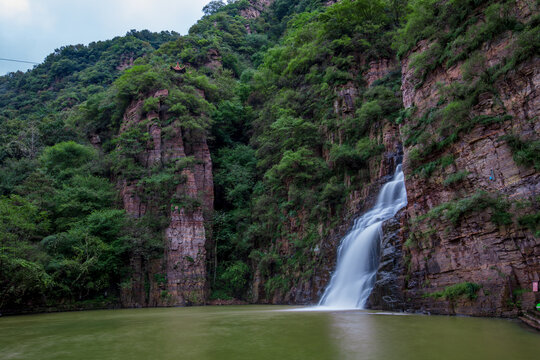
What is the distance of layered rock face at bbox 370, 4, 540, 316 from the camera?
8.51m

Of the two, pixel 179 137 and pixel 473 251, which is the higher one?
pixel 179 137

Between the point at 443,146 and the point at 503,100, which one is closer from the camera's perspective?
the point at 503,100

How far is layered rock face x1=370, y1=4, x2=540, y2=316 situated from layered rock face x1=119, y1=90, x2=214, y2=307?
14.7 metres

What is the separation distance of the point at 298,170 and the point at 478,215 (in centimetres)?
1297

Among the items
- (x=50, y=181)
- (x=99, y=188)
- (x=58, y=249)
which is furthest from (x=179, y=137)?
(x=58, y=249)

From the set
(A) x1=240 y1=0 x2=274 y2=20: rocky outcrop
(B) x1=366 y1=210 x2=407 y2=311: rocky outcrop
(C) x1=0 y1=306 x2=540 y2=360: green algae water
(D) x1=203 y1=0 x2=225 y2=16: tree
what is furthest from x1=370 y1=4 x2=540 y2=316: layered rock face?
(D) x1=203 y1=0 x2=225 y2=16: tree

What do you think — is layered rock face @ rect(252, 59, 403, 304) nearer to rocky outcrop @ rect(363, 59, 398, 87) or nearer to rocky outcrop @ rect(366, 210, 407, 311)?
rocky outcrop @ rect(363, 59, 398, 87)

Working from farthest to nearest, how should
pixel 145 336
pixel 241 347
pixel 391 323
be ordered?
Result: pixel 391 323 < pixel 145 336 < pixel 241 347

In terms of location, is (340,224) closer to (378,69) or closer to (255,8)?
(378,69)

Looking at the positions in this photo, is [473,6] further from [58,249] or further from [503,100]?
[58,249]

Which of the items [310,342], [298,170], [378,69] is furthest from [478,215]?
[378,69]

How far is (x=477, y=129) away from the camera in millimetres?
10211

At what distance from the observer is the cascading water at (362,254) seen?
13633 mm

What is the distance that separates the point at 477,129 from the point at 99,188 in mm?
25129
